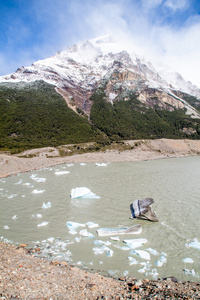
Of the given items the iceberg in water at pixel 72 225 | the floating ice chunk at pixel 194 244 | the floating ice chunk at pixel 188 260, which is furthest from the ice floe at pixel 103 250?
the floating ice chunk at pixel 194 244

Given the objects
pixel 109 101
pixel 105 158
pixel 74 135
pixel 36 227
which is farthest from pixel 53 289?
pixel 109 101

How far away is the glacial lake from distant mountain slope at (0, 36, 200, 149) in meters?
23.3

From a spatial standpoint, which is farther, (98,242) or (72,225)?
(72,225)

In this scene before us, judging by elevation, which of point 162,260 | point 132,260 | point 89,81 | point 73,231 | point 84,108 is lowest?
point 162,260

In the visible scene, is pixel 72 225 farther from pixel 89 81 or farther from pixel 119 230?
pixel 89 81

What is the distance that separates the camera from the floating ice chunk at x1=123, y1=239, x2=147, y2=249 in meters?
8.02

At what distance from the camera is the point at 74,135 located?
4506 cm

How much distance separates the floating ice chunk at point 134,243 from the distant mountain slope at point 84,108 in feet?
102

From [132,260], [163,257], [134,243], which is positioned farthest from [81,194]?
[163,257]

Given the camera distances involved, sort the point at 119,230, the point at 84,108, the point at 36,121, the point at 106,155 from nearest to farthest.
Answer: the point at 119,230 < the point at 106,155 < the point at 36,121 < the point at 84,108

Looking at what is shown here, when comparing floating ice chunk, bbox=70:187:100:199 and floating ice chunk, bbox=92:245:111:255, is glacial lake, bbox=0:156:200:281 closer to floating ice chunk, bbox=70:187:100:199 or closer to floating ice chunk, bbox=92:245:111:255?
floating ice chunk, bbox=92:245:111:255

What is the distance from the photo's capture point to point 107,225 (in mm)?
9945

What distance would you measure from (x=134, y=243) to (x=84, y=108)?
6201cm

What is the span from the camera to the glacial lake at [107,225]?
6941 millimetres
